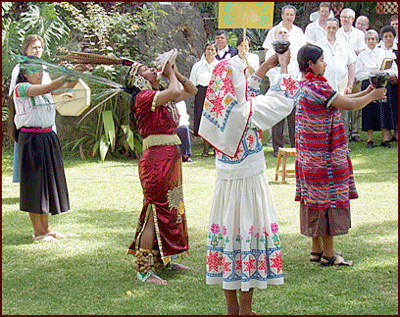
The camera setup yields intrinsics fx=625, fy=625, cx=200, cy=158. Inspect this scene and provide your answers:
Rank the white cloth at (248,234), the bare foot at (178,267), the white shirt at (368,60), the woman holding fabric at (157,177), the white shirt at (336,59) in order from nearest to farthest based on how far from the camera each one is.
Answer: the white cloth at (248,234), the woman holding fabric at (157,177), the bare foot at (178,267), the white shirt at (336,59), the white shirt at (368,60)

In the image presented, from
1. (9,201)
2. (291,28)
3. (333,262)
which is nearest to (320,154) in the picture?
(333,262)

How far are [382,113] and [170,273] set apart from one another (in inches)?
279

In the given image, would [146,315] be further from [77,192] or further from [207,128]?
[77,192]

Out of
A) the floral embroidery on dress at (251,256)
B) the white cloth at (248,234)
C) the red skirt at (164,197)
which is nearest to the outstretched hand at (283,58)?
the white cloth at (248,234)

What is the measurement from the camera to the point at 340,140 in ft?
16.4

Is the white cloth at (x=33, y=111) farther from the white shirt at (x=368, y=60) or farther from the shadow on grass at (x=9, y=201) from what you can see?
the white shirt at (x=368, y=60)

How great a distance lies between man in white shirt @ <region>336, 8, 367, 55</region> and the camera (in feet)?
38.0

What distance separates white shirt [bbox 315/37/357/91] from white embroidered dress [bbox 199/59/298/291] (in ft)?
19.8

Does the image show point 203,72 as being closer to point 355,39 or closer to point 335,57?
point 335,57

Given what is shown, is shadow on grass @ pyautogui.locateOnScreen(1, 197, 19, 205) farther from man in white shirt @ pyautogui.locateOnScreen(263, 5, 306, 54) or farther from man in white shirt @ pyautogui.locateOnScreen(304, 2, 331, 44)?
man in white shirt @ pyautogui.locateOnScreen(304, 2, 331, 44)

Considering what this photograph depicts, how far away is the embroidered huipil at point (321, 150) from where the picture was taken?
4945 mm

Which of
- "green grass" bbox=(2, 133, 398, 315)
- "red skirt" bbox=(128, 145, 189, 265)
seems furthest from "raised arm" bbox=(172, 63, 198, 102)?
"green grass" bbox=(2, 133, 398, 315)

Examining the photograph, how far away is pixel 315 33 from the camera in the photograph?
10516mm

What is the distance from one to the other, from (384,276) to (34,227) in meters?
3.45
